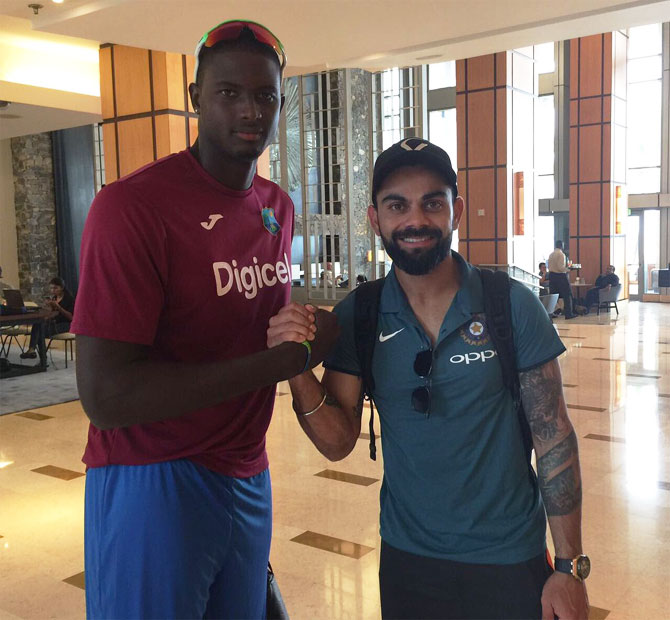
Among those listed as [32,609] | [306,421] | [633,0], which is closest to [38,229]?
[633,0]

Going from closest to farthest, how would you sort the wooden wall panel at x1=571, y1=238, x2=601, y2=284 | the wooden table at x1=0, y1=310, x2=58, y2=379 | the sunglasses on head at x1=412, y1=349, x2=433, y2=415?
1. the sunglasses on head at x1=412, y1=349, x2=433, y2=415
2. the wooden table at x1=0, y1=310, x2=58, y2=379
3. the wooden wall panel at x1=571, y1=238, x2=601, y2=284

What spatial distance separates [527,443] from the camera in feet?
5.46

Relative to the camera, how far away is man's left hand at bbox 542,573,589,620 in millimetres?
1551

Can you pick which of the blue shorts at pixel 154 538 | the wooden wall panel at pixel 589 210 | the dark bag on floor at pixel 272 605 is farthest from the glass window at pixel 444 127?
the blue shorts at pixel 154 538

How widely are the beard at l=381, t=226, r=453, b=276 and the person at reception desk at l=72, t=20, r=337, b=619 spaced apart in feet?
0.74

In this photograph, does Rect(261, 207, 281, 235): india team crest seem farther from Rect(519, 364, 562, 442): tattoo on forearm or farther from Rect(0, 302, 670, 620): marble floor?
Rect(0, 302, 670, 620): marble floor

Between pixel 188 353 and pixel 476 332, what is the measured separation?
63 cm

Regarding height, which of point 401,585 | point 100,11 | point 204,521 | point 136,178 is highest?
point 100,11

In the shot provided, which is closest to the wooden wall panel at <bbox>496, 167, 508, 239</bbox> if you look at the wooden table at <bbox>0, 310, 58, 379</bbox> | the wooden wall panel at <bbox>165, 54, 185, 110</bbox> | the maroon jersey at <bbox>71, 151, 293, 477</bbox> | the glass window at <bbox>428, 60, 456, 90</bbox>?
the wooden wall panel at <bbox>165, 54, 185, 110</bbox>

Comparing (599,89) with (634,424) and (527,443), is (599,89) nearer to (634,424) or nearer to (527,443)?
(634,424)

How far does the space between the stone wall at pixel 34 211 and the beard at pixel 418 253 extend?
17613mm

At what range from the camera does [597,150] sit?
17.5 m

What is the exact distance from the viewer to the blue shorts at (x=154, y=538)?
1.38m

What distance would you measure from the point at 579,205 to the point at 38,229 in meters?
13.2
